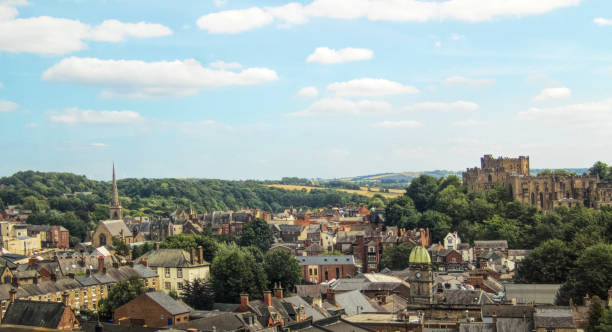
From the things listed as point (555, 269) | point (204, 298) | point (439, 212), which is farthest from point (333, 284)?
point (439, 212)

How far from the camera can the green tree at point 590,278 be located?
5747cm

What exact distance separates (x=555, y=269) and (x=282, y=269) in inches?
1083

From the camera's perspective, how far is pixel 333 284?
72.1 m

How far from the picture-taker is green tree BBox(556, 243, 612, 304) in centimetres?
5747

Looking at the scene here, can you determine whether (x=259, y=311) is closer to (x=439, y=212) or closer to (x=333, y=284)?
(x=333, y=284)

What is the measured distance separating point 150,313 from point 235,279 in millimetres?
16214

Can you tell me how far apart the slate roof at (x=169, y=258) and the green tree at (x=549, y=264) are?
1391 inches

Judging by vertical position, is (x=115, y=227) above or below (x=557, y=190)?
below

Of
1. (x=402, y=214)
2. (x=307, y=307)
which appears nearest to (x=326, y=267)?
(x=402, y=214)

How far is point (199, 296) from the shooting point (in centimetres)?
6525

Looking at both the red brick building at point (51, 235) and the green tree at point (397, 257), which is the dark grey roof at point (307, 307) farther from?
the red brick building at point (51, 235)

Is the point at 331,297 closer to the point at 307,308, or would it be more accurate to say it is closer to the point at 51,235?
the point at 307,308

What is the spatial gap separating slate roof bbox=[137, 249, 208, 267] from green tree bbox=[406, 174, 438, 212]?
190ft

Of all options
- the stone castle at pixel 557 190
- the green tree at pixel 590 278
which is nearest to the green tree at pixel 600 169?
the stone castle at pixel 557 190
